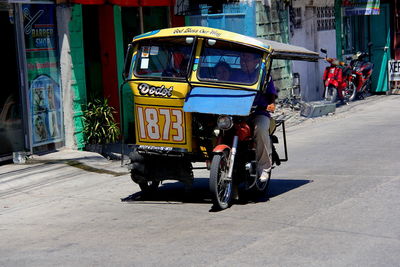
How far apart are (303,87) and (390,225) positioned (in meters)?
13.8

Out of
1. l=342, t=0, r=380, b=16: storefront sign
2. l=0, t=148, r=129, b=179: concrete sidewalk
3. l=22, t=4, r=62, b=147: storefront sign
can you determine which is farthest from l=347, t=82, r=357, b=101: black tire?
l=22, t=4, r=62, b=147: storefront sign

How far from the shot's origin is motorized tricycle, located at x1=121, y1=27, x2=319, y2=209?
900 cm

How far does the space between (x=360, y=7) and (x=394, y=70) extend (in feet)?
7.93

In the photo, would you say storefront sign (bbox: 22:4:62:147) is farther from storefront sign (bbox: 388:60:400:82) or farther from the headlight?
storefront sign (bbox: 388:60:400:82)

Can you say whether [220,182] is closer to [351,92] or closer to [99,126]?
[99,126]

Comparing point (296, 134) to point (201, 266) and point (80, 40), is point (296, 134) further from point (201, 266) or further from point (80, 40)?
point (201, 266)

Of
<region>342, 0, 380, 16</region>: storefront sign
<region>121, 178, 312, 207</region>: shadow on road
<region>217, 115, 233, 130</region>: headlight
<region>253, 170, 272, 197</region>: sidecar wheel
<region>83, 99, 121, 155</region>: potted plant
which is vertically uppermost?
<region>342, 0, 380, 16</region>: storefront sign

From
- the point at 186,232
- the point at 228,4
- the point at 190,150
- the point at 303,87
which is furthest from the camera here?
the point at 303,87

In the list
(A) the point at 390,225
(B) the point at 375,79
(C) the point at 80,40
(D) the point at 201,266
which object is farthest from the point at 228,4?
(D) the point at 201,266

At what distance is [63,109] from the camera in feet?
45.5

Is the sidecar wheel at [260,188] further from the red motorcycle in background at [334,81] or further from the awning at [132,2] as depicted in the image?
the red motorcycle in background at [334,81]

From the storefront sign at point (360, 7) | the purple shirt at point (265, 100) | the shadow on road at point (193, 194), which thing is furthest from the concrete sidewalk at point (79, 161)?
the storefront sign at point (360, 7)

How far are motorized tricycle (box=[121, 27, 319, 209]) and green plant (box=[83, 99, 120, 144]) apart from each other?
14.9 ft

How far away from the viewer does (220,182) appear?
8.95 metres
